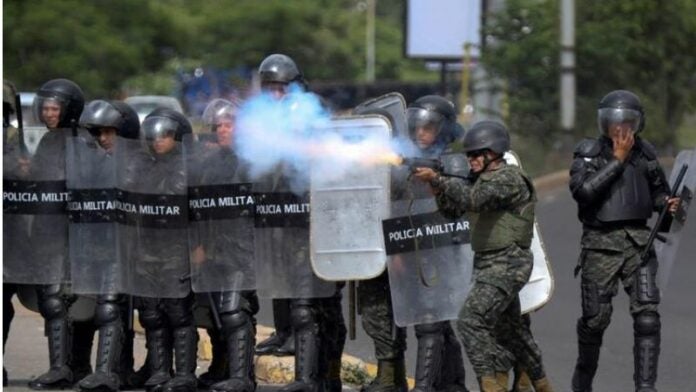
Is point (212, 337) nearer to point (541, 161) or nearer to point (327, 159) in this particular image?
point (327, 159)

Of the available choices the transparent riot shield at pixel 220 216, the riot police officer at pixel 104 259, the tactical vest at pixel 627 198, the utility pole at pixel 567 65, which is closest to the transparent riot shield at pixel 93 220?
the riot police officer at pixel 104 259

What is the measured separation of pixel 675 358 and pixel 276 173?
3549 millimetres

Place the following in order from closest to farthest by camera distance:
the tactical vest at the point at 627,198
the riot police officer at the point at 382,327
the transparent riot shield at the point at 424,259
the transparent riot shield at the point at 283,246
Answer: the transparent riot shield at the point at 424,259 → the tactical vest at the point at 627,198 → the riot police officer at the point at 382,327 → the transparent riot shield at the point at 283,246

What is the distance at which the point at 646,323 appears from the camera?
27.7ft

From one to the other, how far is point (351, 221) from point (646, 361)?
5.42ft

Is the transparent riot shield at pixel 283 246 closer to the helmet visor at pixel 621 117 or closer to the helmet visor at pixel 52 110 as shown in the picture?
the helmet visor at pixel 52 110

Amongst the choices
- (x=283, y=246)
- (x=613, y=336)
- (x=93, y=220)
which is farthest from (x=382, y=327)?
(x=613, y=336)

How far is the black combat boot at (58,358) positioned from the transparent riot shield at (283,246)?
1203 millimetres

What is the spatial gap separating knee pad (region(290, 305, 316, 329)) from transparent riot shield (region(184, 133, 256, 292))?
0.27 metres

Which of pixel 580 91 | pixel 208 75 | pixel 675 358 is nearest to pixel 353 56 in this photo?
pixel 208 75

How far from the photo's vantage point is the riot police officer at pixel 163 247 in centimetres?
886

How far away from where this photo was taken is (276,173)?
28.8 ft

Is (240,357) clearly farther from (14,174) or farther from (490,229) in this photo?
(14,174)

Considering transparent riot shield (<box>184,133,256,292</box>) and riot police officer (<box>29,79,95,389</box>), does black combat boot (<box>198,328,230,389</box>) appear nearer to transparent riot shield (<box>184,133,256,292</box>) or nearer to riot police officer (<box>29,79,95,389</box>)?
transparent riot shield (<box>184,133,256,292</box>)
